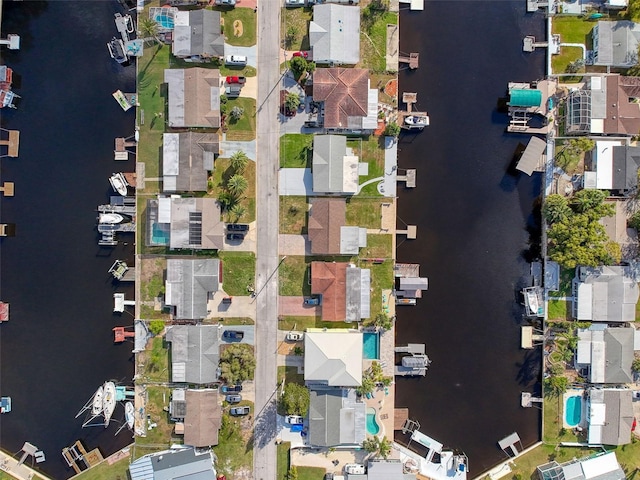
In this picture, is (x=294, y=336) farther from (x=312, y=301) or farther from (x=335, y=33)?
(x=335, y=33)

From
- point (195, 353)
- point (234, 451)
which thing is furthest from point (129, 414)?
point (234, 451)

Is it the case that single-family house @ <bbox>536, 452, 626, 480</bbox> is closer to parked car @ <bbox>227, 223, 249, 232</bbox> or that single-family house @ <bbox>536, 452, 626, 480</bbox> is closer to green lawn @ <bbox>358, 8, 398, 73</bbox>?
parked car @ <bbox>227, 223, 249, 232</bbox>

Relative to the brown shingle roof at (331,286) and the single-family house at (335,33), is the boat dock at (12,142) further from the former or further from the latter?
the brown shingle roof at (331,286)

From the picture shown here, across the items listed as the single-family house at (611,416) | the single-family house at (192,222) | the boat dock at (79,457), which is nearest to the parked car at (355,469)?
the single-family house at (611,416)

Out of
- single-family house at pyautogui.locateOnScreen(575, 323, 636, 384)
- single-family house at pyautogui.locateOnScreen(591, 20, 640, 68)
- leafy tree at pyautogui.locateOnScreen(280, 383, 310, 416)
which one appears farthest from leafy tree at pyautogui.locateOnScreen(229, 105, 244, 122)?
single-family house at pyautogui.locateOnScreen(575, 323, 636, 384)

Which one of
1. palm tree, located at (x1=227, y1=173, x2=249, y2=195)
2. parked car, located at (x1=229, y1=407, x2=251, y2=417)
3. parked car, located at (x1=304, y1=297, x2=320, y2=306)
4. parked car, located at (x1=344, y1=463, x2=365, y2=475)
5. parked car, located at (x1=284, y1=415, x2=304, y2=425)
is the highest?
palm tree, located at (x1=227, y1=173, x2=249, y2=195)

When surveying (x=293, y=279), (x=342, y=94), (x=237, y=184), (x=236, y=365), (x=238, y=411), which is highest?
(x=342, y=94)
